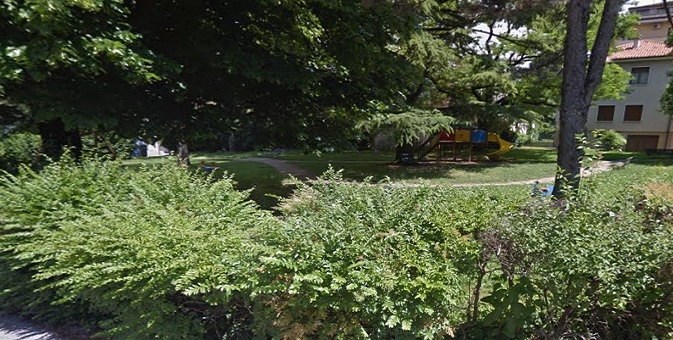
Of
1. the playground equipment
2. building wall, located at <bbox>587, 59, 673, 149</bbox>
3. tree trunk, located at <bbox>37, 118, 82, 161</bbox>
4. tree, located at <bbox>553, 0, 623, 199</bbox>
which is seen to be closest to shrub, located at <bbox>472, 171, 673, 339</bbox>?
tree, located at <bbox>553, 0, 623, 199</bbox>

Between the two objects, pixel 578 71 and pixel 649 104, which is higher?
pixel 649 104

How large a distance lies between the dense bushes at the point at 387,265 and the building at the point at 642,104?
107ft

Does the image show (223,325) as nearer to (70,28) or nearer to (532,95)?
(70,28)

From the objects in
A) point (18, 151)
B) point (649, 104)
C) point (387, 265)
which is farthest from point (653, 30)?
point (18, 151)

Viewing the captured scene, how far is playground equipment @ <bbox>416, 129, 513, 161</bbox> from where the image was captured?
19.6 meters

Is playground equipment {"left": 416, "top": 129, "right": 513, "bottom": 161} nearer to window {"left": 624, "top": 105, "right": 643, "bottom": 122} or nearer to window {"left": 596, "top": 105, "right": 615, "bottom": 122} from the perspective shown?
window {"left": 596, "top": 105, "right": 615, "bottom": 122}

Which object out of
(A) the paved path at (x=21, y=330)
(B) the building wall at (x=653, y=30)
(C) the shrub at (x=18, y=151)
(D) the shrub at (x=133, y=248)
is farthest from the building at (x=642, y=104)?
(A) the paved path at (x=21, y=330)

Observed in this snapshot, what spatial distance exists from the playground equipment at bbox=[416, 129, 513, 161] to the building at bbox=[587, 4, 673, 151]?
1335 centimetres

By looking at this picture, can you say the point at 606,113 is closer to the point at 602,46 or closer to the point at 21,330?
the point at 602,46

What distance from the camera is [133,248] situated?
2645 mm

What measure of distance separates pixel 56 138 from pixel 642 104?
37.9 meters

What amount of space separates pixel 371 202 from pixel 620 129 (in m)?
36.8

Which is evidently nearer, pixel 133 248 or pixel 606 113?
pixel 133 248

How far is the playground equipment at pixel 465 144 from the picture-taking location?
64.3 feet
